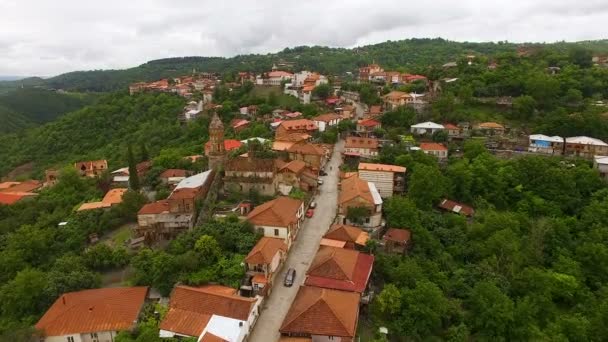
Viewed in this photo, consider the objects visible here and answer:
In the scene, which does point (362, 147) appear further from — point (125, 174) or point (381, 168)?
point (125, 174)

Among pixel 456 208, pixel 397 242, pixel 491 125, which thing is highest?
pixel 491 125

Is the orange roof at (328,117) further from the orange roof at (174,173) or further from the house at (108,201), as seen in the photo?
the house at (108,201)

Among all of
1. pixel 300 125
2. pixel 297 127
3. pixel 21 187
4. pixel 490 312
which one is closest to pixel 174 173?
pixel 297 127

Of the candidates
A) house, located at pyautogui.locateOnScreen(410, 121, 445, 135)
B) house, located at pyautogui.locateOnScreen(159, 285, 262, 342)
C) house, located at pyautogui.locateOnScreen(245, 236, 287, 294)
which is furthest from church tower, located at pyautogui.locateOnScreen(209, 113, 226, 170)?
house, located at pyautogui.locateOnScreen(410, 121, 445, 135)

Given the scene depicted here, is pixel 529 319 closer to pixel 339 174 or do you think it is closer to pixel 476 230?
pixel 476 230

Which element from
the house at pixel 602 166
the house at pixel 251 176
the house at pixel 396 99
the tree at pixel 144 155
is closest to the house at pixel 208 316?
the house at pixel 251 176

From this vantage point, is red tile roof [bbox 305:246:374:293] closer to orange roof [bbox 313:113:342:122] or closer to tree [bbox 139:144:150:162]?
orange roof [bbox 313:113:342:122]
